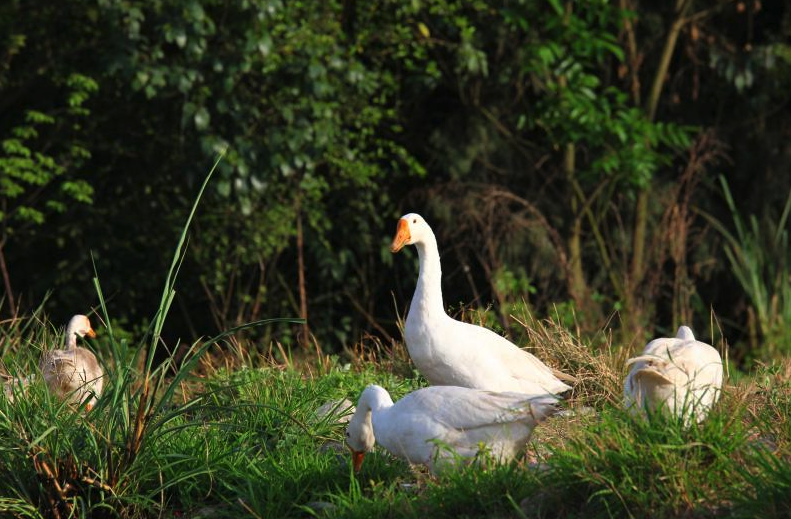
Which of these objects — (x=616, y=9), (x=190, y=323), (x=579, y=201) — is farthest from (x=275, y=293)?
(x=616, y=9)

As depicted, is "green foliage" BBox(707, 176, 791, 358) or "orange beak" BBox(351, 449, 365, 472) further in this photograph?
"green foliage" BBox(707, 176, 791, 358)

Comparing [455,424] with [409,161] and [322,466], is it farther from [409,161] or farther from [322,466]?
[409,161]

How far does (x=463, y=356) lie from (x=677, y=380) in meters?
1.22

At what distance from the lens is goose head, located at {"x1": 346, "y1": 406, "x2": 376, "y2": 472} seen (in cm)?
494

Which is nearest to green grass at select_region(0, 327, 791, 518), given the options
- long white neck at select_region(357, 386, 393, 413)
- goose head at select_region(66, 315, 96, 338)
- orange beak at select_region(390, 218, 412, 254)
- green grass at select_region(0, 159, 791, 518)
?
green grass at select_region(0, 159, 791, 518)

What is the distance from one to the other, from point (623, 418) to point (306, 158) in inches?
229

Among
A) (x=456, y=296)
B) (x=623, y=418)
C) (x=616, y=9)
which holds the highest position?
(x=616, y=9)

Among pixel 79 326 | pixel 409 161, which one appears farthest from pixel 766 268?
pixel 79 326

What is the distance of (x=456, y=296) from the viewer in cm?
1148

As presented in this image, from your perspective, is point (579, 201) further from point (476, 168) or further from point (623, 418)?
point (623, 418)

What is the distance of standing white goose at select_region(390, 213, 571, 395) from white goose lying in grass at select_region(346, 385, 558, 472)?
70 cm

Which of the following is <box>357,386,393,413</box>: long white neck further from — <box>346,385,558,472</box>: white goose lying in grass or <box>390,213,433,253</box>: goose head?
<box>390,213,433,253</box>: goose head

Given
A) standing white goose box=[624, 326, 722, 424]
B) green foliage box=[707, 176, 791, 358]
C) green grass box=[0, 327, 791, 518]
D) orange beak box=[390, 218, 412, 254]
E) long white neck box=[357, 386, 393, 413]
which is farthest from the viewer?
green foliage box=[707, 176, 791, 358]

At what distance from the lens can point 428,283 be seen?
5867 mm
